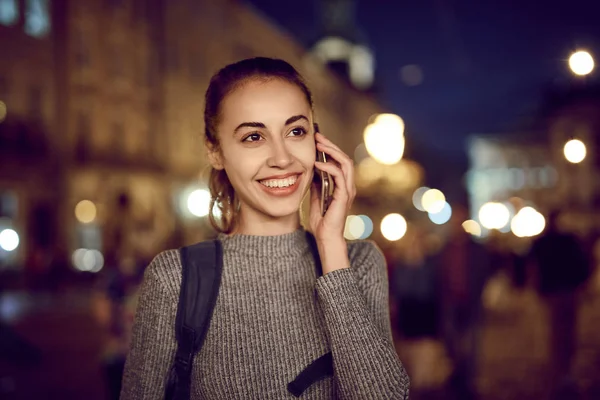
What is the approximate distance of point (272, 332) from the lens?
2076 millimetres

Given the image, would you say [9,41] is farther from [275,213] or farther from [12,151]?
[275,213]

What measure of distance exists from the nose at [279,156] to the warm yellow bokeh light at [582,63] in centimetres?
482

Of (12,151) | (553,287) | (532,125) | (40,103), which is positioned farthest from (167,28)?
(532,125)

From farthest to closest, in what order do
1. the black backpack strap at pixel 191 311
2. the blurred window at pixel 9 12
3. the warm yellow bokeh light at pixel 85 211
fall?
the warm yellow bokeh light at pixel 85 211, the blurred window at pixel 9 12, the black backpack strap at pixel 191 311

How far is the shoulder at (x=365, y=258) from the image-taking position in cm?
221

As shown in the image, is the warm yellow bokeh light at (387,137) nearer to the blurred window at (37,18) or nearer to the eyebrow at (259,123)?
the eyebrow at (259,123)

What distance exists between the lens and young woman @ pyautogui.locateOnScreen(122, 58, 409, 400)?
6.40 ft

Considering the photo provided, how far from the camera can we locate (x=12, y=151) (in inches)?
1056

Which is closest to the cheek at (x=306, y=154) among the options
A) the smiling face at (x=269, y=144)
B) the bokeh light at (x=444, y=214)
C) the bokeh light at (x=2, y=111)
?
the smiling face at (x=269, y=144)

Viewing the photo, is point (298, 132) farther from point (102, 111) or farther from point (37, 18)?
point (102, 111)

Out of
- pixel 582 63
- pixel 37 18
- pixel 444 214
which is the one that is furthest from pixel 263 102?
pixel 37 18

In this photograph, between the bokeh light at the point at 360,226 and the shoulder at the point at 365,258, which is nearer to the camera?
the shoulder at the point at 365,258

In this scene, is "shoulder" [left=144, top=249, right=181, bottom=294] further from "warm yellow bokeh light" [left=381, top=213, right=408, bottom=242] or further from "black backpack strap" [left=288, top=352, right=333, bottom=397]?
"warm yellow bokeh light" [left=381, top=213, right=408, bottom=242]

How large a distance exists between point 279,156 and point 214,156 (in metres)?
0.33
